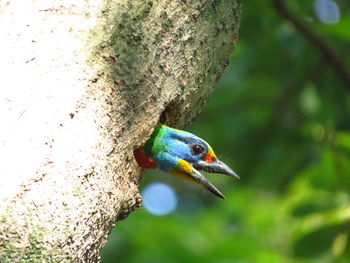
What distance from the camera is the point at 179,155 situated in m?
4.23

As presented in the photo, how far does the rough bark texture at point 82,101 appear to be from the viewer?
292 centimetres

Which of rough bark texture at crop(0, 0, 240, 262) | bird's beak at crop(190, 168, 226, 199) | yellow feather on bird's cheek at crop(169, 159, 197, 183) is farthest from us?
yellow feather on bird's cheek at crop(169, 159, 197, 183)

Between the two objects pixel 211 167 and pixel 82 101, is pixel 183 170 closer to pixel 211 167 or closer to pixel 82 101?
pixel 211 167

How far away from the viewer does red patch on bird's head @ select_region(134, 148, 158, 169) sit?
4.10 meters

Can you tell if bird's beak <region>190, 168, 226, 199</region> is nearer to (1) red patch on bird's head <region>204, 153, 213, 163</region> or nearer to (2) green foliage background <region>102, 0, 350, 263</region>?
(1) red patch on bird's head <region>204, 153, 213, 163</region>

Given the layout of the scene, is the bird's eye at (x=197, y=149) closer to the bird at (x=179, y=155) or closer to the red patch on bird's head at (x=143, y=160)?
the bird at (x=179, y=155)

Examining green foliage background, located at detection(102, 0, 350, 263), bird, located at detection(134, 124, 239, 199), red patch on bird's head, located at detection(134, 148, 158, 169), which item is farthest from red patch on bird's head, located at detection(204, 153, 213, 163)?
green foliage background, located at detection(102, 0, 350, 263)

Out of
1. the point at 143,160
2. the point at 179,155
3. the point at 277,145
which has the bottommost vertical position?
the point at 143,160

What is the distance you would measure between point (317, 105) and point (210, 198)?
516 centimetres

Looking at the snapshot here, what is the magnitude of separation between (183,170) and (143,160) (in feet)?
0.81

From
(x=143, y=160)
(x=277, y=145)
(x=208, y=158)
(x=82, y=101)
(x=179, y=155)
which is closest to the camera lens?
(x=82, y=101)

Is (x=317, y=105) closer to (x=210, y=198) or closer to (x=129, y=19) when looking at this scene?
(x=129, y=19)

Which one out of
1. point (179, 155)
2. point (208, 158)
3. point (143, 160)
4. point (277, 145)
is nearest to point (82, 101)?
point (143, 160)

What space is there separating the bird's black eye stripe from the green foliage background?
153cm
